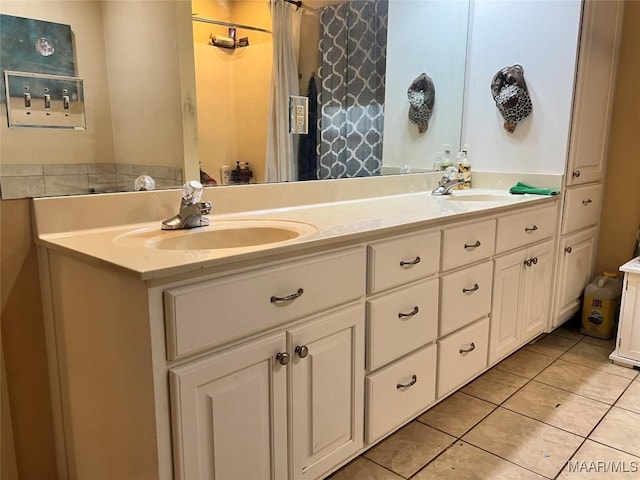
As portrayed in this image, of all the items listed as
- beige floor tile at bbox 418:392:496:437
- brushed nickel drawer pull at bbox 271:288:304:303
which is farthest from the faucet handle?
beige floor tile at bbox 418:392:496:437

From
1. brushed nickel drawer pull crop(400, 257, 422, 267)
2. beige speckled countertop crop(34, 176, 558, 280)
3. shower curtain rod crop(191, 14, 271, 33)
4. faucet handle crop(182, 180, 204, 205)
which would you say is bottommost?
brushed nickel drawer pull crop(400, 257, 422, 267)

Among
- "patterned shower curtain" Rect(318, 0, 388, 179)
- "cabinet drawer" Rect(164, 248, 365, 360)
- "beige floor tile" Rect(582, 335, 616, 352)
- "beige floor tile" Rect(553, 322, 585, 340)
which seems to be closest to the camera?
"cabinet drawer" Rect(164, 248, 365, 360)

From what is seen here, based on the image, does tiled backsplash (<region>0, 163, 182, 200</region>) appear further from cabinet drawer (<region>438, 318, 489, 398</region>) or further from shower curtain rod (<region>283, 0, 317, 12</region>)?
cabinet drawer (<region>438, 318, 489, 398</region>)

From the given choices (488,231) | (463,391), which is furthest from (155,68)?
(463,391)

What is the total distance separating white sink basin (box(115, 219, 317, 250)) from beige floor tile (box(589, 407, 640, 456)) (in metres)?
1.33

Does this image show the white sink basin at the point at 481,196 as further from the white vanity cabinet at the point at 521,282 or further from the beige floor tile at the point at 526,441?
the beige floor tile at the point at 526,441

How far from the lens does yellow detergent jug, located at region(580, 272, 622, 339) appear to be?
2.67 meters

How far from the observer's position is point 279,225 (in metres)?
1.52

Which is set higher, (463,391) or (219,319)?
(219,319)

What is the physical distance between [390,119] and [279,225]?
1.06m

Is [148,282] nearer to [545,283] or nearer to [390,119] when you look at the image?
[390,119]

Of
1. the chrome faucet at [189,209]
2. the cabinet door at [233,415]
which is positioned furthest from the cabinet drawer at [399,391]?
the chrome faucet at [189,209]

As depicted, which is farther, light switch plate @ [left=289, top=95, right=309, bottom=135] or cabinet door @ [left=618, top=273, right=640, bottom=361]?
cabinet door @ [left=618, top=273, right=640, bottom=361]

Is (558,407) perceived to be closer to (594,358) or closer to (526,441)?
(526,441)
